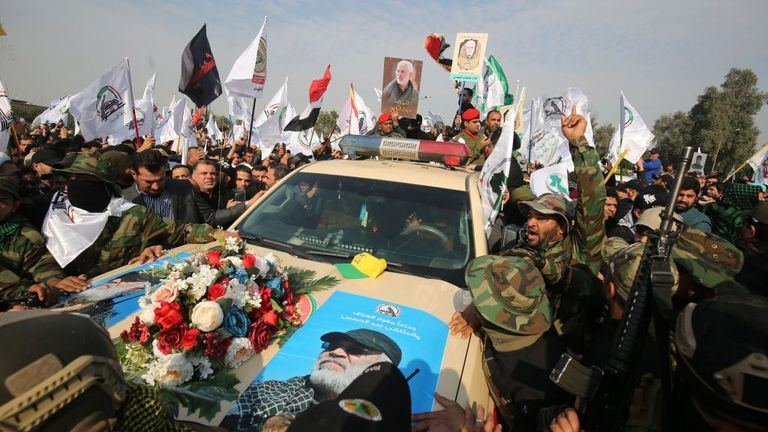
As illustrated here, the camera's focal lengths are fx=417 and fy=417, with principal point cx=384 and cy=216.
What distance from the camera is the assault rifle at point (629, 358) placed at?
1371mm

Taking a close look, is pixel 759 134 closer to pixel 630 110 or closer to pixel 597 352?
pixel 630 110

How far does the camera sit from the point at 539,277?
1.98m

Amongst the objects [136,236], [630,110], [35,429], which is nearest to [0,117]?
[136,236]

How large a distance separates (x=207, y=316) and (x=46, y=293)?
1253mm

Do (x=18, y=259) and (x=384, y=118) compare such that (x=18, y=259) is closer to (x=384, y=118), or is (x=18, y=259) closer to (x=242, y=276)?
(x=242, y=276)

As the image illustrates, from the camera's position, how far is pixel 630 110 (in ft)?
25.5

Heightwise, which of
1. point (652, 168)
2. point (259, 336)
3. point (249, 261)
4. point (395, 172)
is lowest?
point (259, 336)

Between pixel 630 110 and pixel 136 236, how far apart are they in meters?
8.22

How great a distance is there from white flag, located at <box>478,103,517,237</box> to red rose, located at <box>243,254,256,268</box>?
1.53 metres

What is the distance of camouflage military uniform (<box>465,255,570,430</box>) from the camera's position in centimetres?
191

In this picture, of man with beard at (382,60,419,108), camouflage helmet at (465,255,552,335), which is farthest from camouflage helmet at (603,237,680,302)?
man with beard at (382,60,419,108)

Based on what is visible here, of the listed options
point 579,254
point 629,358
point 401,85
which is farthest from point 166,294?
point 401,85

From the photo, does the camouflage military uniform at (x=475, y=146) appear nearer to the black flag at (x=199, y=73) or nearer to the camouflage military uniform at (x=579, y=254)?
the camouflage military uniform at (x=579, y=254)

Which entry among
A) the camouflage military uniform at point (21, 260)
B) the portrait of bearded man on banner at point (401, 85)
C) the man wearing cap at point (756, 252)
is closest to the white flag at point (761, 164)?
the man wearing cap at point (756, 252)
